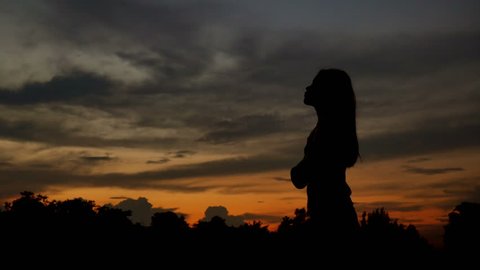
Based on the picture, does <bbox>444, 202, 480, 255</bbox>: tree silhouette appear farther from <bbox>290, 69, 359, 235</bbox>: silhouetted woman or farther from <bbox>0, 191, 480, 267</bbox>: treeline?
<bbox>290, 69, 359, 235</bbox>: silhouetted woman

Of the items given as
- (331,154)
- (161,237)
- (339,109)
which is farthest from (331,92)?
(161,237)

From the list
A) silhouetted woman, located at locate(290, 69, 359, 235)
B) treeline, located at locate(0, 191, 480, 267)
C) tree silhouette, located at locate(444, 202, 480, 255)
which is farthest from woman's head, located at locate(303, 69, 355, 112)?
tree silhouette, located at locate(444, 202, 480, 255)

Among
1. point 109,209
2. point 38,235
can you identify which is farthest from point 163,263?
point 109,209

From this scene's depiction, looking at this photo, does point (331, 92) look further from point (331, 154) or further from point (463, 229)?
point (463, 229)

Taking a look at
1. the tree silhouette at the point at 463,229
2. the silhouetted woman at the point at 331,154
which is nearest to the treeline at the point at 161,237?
the tree silhouette at the point at 463,229

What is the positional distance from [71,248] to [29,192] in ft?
38.5

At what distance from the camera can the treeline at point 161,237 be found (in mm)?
19016

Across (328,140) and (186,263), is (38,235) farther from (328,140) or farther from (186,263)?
(328,140)

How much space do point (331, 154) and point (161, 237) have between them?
2214cm

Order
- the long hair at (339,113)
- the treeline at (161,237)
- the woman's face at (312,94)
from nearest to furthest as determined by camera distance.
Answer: the long hair at (339,113), the woman's face at (312,94), the treeline at (161,237)

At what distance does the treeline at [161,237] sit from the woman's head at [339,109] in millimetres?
7720

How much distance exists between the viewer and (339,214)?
5.97 meters

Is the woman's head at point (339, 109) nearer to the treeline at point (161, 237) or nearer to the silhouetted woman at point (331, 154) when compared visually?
the silhouetted woman at point (331, 154)

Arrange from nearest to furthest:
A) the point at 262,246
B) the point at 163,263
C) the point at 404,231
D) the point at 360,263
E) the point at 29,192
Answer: the point at 360,263
the point at 404,231
the point at 163,263
the point at 262,246
the point at 29,192
